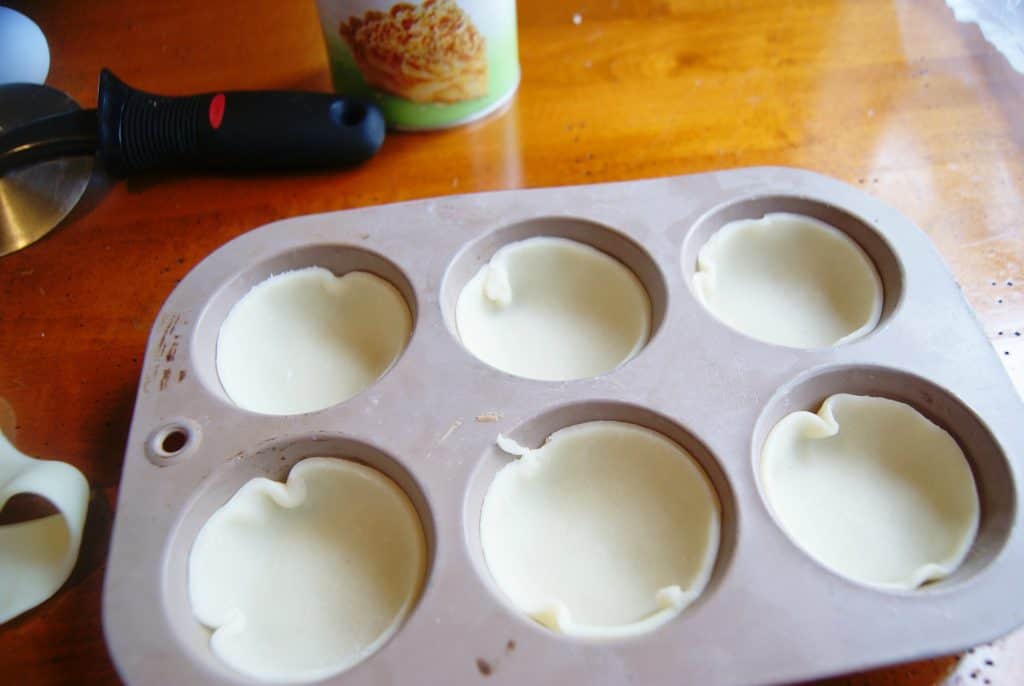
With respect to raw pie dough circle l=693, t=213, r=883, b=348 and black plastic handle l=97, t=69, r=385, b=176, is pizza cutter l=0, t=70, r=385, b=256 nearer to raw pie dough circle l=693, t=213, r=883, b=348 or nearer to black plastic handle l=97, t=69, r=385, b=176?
black plastic handle l=97, t=69, r=385, b=176

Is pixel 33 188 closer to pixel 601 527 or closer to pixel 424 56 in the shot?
pixel 424 56

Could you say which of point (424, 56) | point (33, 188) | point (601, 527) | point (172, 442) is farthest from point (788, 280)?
point (33, 188)

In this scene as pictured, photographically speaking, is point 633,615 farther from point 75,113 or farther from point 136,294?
point 75,113

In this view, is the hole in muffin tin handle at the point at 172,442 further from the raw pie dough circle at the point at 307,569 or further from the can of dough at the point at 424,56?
the can of dough at the point at 424,56

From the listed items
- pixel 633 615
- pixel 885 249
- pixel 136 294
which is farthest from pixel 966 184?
pixel 136 294

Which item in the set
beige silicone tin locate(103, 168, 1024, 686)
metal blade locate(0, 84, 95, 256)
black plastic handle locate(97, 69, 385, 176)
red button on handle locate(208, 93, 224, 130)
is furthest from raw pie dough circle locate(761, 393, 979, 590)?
metal blade locate(0, 84, 95, 256)
